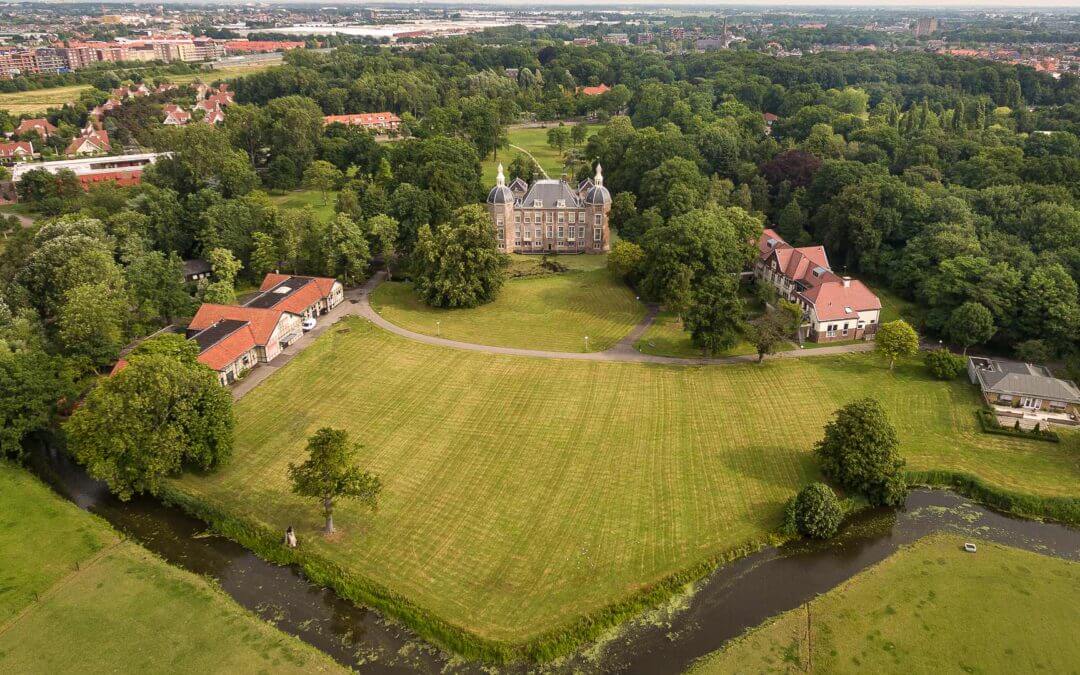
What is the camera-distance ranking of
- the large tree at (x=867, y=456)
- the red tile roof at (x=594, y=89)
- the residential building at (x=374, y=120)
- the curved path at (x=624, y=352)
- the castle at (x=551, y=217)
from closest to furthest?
the large tree at (x=867, y=456) → the curved path at (x=624, y=352) → the castle at (x=551, y=217) → the residential building at (x=374, y=120) → the red tile roof at (x=594, y=89)

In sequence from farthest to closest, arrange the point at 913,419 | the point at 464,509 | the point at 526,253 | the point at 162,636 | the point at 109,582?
1. the point at 526,253
2. the point at 913,419
3. the point at 464,509
4. the point at 109,582
5. the point at 162,636

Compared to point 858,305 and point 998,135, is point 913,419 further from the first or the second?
point 998,135

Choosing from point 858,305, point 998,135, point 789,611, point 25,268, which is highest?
point 998,135

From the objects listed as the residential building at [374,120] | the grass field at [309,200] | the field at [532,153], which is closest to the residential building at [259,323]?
the grass field at [309,200]

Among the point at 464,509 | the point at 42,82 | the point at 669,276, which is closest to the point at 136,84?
the point at 42,82

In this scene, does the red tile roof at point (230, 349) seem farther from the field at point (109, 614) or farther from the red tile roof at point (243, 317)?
the field at point (109, 614)

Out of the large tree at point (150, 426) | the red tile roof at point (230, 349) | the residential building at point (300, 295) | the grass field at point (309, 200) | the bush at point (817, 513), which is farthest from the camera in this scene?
the grass field at point (309, 200)

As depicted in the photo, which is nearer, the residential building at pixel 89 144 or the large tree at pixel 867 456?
the large tree at pixel 867 456

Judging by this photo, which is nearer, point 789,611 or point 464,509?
point 789,611
